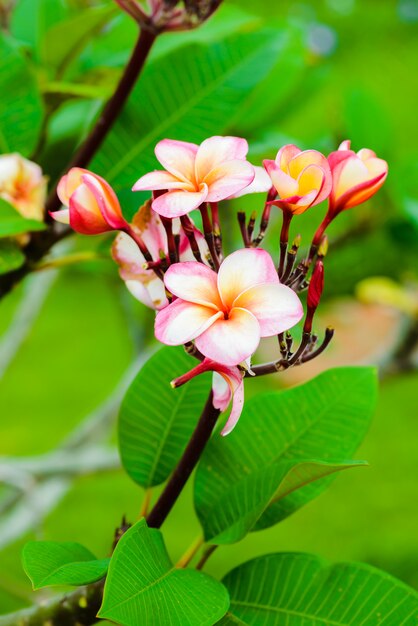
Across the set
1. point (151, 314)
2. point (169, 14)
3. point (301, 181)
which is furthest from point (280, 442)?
point (151, 314)

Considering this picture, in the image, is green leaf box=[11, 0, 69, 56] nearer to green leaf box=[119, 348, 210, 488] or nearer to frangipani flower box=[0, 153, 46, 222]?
frangipani flower box=[0, 153, 46, 222]

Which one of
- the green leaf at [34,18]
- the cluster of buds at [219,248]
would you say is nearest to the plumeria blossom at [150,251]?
the cluster of buds at [219,248]

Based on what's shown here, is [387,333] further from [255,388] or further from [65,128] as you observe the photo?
[65,128]

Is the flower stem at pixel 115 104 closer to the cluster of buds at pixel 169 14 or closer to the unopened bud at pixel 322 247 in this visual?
the cluster of buds at pixel 169 14

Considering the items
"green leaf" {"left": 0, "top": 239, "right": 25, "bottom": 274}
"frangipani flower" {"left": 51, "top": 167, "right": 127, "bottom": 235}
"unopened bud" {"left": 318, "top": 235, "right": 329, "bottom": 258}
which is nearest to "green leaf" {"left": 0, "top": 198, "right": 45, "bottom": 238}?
"green leaf" {"left": 0, "top": 239, "right": 25, "bottom": 274}

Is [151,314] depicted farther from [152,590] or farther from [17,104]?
[152,590]

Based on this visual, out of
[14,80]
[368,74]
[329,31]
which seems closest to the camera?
[14,80]

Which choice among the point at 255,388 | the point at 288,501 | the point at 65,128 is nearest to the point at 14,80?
the point at 65,128
